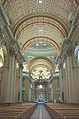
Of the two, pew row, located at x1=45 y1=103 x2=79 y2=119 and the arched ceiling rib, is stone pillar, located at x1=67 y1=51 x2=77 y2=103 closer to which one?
the arched ceiling rib

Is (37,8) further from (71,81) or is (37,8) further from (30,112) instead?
(30,112)

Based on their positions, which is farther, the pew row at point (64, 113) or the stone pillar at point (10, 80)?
the stone pillar at point (10, 80)

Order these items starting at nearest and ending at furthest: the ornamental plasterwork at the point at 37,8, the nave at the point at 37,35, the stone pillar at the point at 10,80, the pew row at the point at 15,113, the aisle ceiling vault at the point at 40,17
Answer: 1. the pew row at the point at 15,113
2. the nave at the point at 37,35
3. the stone pillar at the point at 10,80
4. the ornamental plasterwork at the point at 37,8
5. the aisle ceiling vault at the point at 40,17

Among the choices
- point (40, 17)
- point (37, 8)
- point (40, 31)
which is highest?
point (37, 8)

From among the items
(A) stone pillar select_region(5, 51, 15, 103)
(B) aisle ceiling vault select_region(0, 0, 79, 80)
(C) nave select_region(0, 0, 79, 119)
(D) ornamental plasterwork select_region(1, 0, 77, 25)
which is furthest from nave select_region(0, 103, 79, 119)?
(D) ornamental plasterwork select_region(1, 0, 77, 25)

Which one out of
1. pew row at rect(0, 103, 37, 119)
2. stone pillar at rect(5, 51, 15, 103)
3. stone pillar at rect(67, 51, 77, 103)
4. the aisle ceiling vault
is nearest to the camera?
pew row at rect(0, 103, 37, 119)

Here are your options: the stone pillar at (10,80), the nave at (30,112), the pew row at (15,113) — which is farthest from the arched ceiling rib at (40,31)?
the pew row at (15,113)

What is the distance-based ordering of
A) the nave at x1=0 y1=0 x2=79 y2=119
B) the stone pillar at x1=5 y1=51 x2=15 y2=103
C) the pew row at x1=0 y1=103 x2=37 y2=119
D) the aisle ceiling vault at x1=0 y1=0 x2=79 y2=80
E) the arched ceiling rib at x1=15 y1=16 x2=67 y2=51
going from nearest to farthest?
the pew row at x1=0 y1=103 x2=37 y2=119 → the nave at x1=0 y1=0 x2=79 y2=119 → the stone pillar at x1=5 y1=51 x2=15 y2=103 → the aisle ceiling vault at x1=0 y1=0 x2=79 y2=80 → the arched ceiling rib at x1=15 y1=16 x2=67 y2=51

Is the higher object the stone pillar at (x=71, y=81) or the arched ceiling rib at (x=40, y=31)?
the arched ceiling rib at (x=40, y=31)

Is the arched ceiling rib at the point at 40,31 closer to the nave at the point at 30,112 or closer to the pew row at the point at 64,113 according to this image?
the nave at the point at 30,112

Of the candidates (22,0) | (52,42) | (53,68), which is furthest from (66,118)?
(53,68)

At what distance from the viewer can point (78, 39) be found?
12.2 m

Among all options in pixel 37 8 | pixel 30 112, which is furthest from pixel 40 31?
pixel 30 112

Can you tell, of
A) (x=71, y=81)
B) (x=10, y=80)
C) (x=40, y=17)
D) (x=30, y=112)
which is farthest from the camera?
(x=40, y=17)
